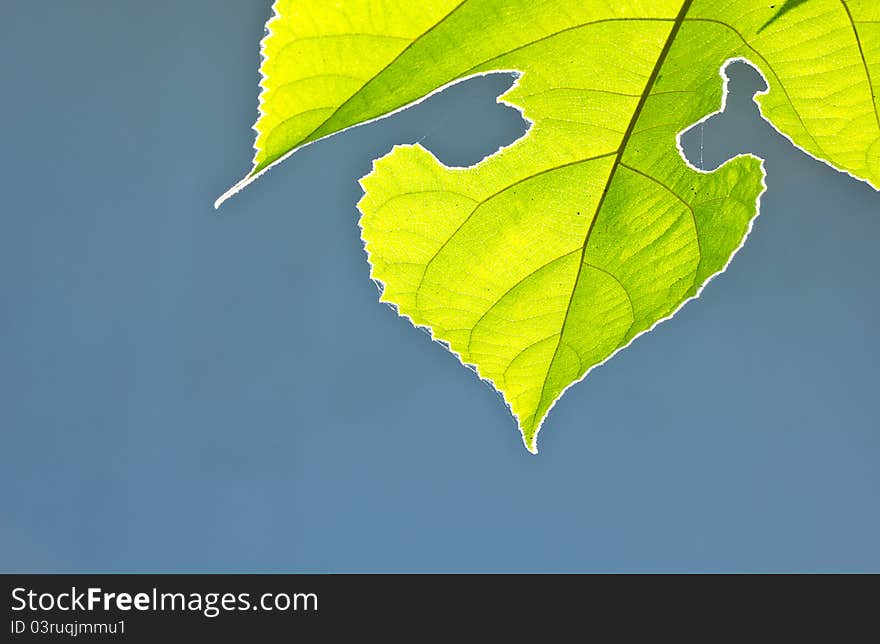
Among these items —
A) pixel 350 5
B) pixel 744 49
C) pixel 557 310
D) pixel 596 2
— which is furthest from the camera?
pixel 557 310

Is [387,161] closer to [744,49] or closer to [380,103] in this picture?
[380,103]

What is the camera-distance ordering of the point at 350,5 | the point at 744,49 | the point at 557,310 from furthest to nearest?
the point at 557,310
the point at 744,49
the point at 350,5

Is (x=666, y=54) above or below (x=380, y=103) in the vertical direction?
above

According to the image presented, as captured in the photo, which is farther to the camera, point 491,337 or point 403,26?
point 491,337

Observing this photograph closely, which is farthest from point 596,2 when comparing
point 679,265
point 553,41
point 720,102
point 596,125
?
point 679,265

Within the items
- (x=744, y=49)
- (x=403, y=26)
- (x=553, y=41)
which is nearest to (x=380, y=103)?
(x=403, y=26)

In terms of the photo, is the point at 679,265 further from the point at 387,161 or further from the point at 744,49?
the point at 387,161
